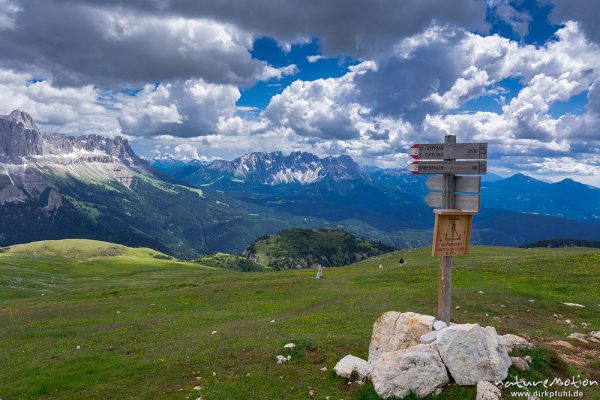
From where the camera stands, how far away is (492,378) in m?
17.4

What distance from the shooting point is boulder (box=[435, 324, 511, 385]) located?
57.3 feet

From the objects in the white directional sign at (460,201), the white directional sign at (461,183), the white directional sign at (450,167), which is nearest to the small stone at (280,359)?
the white directional sign at (460,201)

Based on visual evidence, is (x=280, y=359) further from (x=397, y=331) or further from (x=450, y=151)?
(x=450, y=151)

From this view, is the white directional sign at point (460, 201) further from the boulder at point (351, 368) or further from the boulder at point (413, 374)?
the boulder at point (351, 368)

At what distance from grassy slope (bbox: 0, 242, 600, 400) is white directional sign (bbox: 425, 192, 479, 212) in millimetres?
9318

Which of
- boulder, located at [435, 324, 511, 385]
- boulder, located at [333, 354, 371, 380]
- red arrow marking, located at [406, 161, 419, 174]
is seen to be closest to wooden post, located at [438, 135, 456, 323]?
red arrow marking, located at [406, 161, 419, 174]

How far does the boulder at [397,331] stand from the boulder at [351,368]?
0.81 meters

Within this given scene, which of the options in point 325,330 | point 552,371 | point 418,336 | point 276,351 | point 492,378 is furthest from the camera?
point 325,330

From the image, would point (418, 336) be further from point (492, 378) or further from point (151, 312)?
point (151, 312)

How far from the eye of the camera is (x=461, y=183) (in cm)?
2136

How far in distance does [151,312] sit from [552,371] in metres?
40.6

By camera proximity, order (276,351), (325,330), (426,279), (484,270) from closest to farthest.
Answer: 1. (276,351)
2. (325,330)
3. (426,279)
4. (484,270)

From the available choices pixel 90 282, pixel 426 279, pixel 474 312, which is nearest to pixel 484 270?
pixel 426 279

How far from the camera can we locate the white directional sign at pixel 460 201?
2088cm
